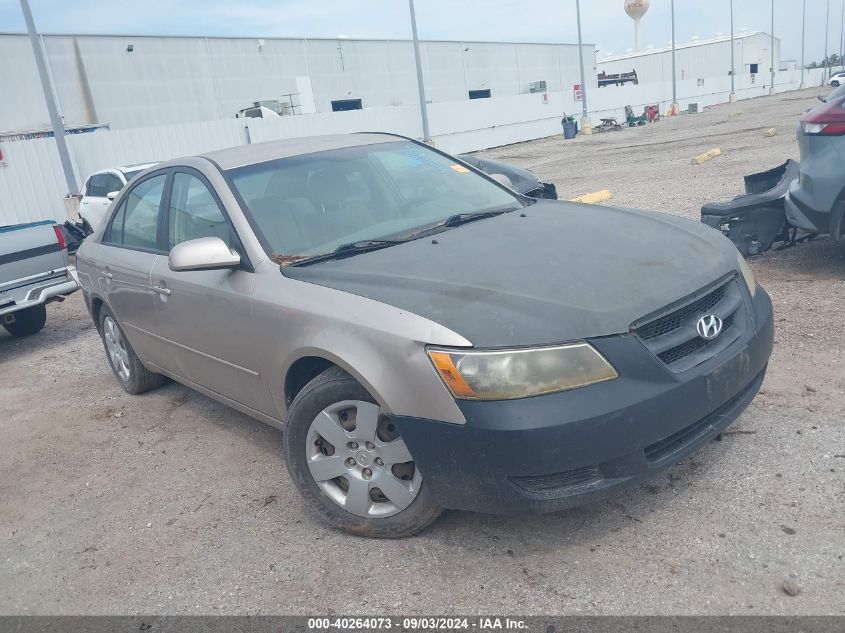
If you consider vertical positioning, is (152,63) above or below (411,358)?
above

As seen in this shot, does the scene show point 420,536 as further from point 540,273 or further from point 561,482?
point 540,273


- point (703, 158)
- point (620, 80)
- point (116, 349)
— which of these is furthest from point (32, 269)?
point (620, 80)

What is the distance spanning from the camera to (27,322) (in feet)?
26.1

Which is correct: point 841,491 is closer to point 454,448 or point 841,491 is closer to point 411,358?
point 454,448

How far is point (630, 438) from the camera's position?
2512mm

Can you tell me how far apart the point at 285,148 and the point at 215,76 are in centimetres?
3204

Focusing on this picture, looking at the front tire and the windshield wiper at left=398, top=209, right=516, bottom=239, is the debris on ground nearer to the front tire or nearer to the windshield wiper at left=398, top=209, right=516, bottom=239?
the front tire

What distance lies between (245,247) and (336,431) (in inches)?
42.0

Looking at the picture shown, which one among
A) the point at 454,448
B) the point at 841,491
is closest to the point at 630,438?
the point at 454,448

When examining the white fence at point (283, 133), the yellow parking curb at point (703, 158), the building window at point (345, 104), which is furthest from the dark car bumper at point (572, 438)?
the building window at point (345, 104)

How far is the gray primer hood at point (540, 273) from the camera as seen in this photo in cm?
258

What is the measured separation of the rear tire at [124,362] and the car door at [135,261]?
25 cm

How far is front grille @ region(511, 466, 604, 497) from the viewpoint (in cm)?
254

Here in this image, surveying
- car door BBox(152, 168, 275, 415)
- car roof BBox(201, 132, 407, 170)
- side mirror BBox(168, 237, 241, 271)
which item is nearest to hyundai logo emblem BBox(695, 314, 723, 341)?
car door BBox(152, 168, 275, 415)
